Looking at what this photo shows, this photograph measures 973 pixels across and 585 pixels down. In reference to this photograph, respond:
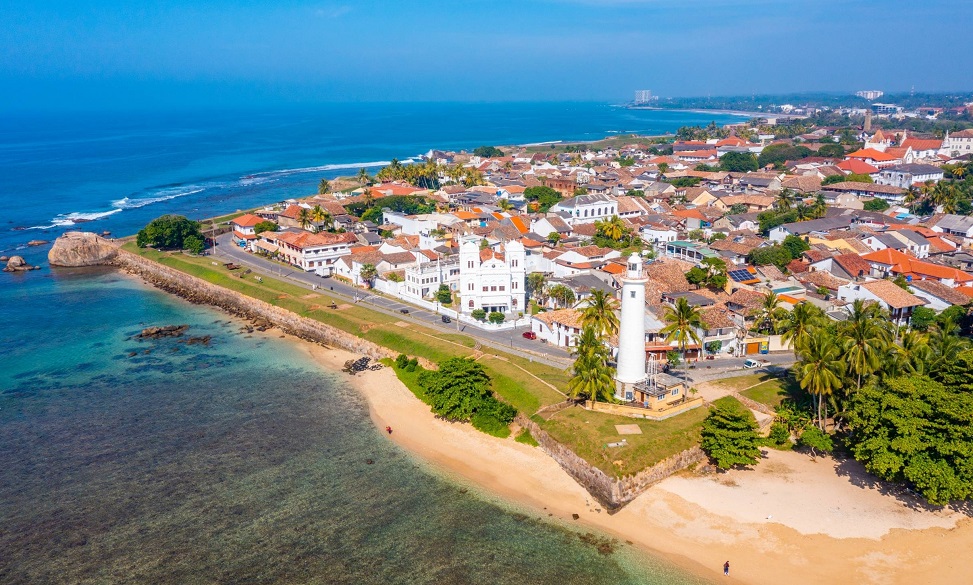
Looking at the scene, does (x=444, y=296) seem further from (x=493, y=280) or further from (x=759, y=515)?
(x=759, y=515)

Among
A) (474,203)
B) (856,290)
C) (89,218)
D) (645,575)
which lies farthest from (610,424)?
(89,218)

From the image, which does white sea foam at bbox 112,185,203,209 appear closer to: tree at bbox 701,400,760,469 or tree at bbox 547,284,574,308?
tree at bbox 547,284,574,308

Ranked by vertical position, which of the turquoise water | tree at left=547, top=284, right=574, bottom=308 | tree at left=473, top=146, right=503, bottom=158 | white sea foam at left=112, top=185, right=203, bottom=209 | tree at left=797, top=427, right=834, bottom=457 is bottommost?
the turquoise water

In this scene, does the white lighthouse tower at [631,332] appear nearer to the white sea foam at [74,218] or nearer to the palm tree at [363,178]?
the palm tree at [363,178]

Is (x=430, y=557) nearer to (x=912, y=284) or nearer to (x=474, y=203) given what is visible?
(x=912, y=284)

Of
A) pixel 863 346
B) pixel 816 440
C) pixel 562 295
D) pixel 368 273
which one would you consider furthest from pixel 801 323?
pixel 368 273

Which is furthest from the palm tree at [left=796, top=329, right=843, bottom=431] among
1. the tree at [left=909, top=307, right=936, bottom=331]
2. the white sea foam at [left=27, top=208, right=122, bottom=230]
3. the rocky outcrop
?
the white sea foam at [left=27, top=208, right=122, bottom=230]

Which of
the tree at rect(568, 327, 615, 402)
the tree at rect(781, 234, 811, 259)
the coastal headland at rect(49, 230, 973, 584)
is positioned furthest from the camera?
the tree at rect(781, 234, 811, 259)

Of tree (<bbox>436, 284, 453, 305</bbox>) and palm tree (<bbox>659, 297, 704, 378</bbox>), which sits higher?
palm tree (<bbox>659, 297, 704, 378</bbox>)
